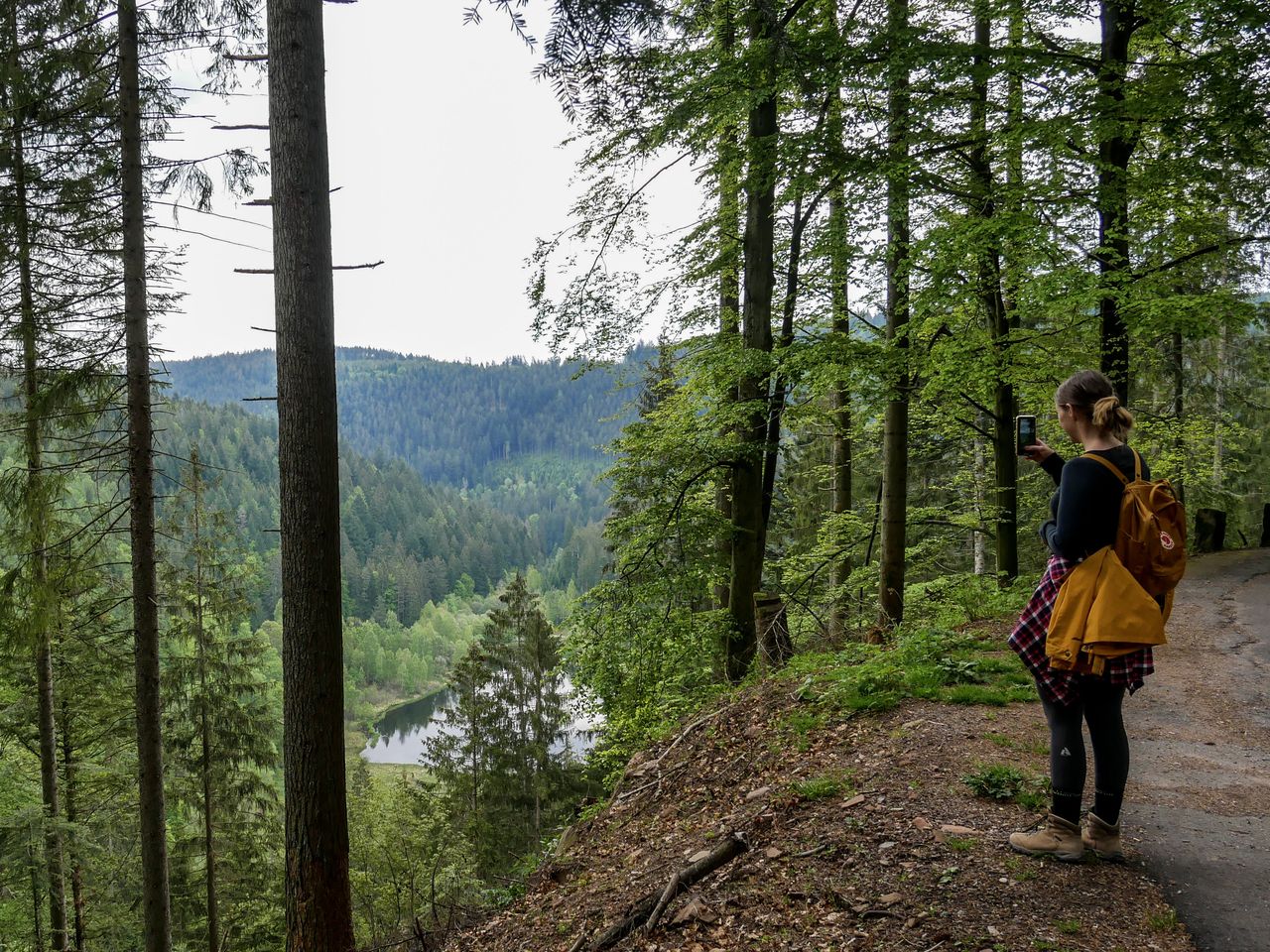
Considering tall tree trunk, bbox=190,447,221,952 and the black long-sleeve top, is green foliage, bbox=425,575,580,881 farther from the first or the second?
the black long-sleeve top

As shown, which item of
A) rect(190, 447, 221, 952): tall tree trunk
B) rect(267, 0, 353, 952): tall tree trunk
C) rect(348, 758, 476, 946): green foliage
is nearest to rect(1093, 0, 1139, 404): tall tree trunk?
rect(267, 0, 353, 952): tall tree trunk

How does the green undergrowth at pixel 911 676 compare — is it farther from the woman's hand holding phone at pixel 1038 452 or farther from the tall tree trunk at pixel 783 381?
the woman's hand holding phone at pixel 1038 452

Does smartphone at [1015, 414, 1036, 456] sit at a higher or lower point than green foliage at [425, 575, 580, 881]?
higher

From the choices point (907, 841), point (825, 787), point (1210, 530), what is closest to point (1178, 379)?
point (1210, 530)

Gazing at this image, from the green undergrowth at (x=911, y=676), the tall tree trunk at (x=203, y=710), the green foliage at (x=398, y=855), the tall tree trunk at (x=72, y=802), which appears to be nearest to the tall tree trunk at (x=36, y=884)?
the tall tree trunk at (x=72, y=802)

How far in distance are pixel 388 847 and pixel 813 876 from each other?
800 inches

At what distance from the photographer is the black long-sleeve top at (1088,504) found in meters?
2.64

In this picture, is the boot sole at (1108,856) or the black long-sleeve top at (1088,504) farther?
A: the boot sole at (1108,856)

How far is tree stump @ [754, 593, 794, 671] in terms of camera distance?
6.93 metres

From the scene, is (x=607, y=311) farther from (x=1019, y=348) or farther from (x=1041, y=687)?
(x=1041, y=687)

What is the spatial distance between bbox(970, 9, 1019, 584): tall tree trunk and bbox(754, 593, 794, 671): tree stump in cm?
406

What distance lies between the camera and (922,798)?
3477 millimetres

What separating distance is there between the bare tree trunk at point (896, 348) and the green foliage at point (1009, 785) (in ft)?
14.6

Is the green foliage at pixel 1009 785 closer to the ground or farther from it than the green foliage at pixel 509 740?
farther from it
